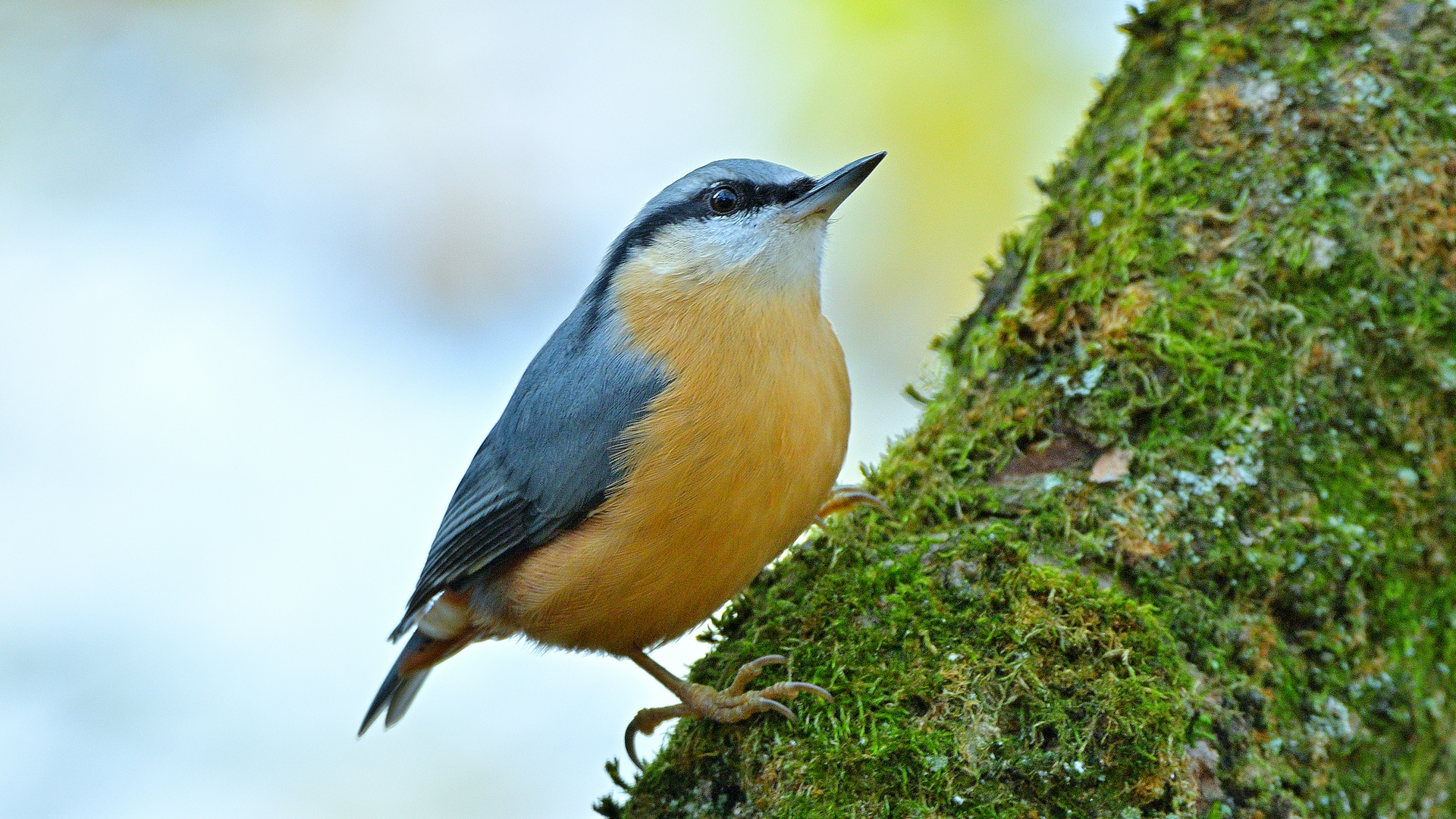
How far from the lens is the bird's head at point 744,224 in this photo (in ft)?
8.99

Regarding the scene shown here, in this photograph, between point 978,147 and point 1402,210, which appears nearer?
point 1402,210

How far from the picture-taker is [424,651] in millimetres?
3209

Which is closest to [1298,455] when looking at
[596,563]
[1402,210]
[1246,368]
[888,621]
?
[1246,368]

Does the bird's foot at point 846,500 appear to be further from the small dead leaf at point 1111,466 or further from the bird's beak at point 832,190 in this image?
the bird's beak at point 832,190

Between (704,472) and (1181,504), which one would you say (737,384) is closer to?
(704,472)

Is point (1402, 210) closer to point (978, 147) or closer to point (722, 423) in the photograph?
point (722, 423)

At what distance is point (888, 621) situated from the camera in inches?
83.7

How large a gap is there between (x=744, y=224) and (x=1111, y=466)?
1107 mm

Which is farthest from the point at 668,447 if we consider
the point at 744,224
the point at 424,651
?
the point at 424,651

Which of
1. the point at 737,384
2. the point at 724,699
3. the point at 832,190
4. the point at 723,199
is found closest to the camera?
the point at 724,699

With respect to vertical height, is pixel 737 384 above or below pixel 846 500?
above

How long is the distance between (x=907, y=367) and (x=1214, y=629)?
144 inches

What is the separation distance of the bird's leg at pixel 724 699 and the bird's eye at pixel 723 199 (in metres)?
1.21

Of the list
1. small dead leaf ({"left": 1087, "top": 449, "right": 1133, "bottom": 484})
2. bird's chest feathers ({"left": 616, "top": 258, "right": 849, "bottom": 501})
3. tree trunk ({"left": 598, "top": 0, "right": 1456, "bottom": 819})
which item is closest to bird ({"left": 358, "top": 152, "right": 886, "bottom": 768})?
bird's chest feathers ({"left": 616, "top": 258, "right": 849, "bottom": 501})
